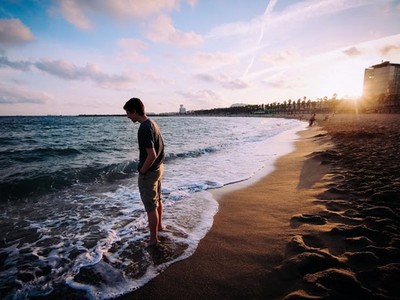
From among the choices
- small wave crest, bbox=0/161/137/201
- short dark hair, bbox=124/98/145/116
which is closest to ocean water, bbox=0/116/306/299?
small wave crest, bbox=0/161/137/201

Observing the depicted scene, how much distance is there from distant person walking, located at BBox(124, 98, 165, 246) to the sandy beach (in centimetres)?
96

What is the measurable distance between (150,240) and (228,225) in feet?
4.83

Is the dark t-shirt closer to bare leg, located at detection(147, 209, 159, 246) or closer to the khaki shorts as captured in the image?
the khaki shorts

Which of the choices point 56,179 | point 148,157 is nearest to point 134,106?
point 148,157

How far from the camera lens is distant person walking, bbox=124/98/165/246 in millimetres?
3549

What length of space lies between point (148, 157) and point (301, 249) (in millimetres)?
2543

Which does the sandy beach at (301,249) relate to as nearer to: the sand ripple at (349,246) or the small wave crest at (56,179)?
the sand ripple at (349,246)

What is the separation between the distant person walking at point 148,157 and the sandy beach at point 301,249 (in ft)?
3.14

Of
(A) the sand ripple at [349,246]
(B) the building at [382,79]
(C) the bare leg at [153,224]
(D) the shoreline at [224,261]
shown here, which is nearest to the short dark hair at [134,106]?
(C) the bare leg at [153,224]

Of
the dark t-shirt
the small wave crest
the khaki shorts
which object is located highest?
the dark t-shirt

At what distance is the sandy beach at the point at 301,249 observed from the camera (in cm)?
246

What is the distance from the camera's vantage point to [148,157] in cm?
353

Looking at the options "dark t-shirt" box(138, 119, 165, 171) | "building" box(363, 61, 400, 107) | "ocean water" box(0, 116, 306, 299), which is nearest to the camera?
"ocean water" box(0, 116, 306, 299)

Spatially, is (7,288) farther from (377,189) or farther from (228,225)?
(377,189)
